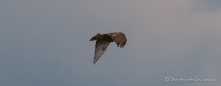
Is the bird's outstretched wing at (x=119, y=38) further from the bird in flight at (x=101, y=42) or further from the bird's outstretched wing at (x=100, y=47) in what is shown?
the bird's outstretched wing at (x=100, y=47)

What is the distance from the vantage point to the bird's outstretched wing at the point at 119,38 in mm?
34669

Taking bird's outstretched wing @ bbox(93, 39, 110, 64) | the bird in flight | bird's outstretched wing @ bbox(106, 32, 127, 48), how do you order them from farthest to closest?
bird's outstretched wing @ bbox(93, 39, 110, 64) → the bird in flight → bird's outstretched wing @ bbox(106, 32, 127, 48)

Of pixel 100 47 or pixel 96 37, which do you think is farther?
pixel 100 47

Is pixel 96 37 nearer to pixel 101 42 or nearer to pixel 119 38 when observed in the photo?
pixel 101 42

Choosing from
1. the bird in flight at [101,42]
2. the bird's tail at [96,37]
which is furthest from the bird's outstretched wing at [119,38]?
the bird's tail at [96,37]

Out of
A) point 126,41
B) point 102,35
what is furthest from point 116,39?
point 102,35

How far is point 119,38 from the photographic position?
1411 inches

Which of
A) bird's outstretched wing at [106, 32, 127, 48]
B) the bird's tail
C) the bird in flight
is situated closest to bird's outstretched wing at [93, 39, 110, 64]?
the bird in flight

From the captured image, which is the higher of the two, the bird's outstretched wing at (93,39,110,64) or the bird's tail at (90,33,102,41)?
the bird's tail at (90,33,102,41)

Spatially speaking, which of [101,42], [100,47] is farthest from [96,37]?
[100,47]

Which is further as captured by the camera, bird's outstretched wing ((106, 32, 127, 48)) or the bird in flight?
the bird in flight

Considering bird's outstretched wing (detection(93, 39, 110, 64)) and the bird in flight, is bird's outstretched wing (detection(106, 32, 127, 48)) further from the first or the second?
bird's outstretched wing (detection(93, 39, 110, 64))

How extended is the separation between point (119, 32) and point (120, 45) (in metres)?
3.06

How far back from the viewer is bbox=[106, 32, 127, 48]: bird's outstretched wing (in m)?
34.7
